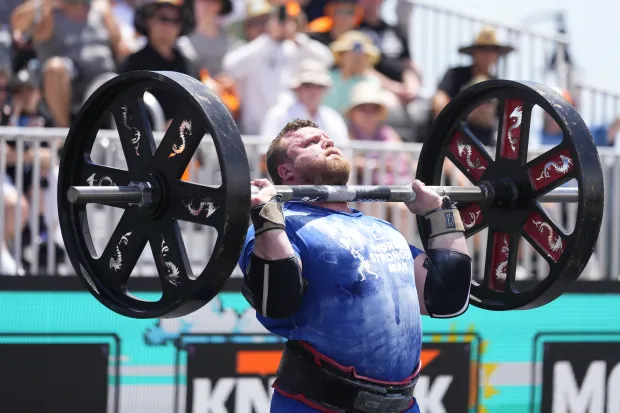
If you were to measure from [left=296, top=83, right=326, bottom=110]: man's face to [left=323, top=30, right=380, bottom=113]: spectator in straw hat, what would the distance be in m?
0.73

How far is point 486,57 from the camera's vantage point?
980 centimetres

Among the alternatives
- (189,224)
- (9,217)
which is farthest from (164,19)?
(9,217)

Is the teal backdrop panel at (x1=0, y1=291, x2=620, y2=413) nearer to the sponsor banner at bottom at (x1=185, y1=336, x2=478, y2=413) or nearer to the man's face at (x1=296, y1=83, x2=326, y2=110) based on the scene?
the sponsor banner at bottom at (x1=185, y1=336, x2=478, y2=413)

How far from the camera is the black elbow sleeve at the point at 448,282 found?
4438 mm

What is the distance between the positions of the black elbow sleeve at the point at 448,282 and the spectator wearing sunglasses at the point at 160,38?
13.4ft

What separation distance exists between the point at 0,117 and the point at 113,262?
3361 mm

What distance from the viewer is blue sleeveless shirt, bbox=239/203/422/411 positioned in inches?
165

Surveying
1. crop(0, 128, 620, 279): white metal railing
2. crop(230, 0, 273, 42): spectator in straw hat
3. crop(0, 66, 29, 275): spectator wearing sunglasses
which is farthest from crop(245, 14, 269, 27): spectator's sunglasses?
crop(0, 66, 29, 275): spectator wearing sunglasses

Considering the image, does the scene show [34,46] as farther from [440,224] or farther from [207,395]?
[440,224]

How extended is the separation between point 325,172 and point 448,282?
2.18 feet

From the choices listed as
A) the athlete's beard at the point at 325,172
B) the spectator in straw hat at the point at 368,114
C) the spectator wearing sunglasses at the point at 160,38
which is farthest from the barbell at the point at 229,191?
the spectator wearing sunglasses at the point at 160,38

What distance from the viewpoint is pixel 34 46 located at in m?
8.33

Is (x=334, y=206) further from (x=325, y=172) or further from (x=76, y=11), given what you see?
(x=76, y=11)

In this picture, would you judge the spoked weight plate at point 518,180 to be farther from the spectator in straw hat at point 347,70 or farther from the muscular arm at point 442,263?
the spectator in straw hat at point 347,70
